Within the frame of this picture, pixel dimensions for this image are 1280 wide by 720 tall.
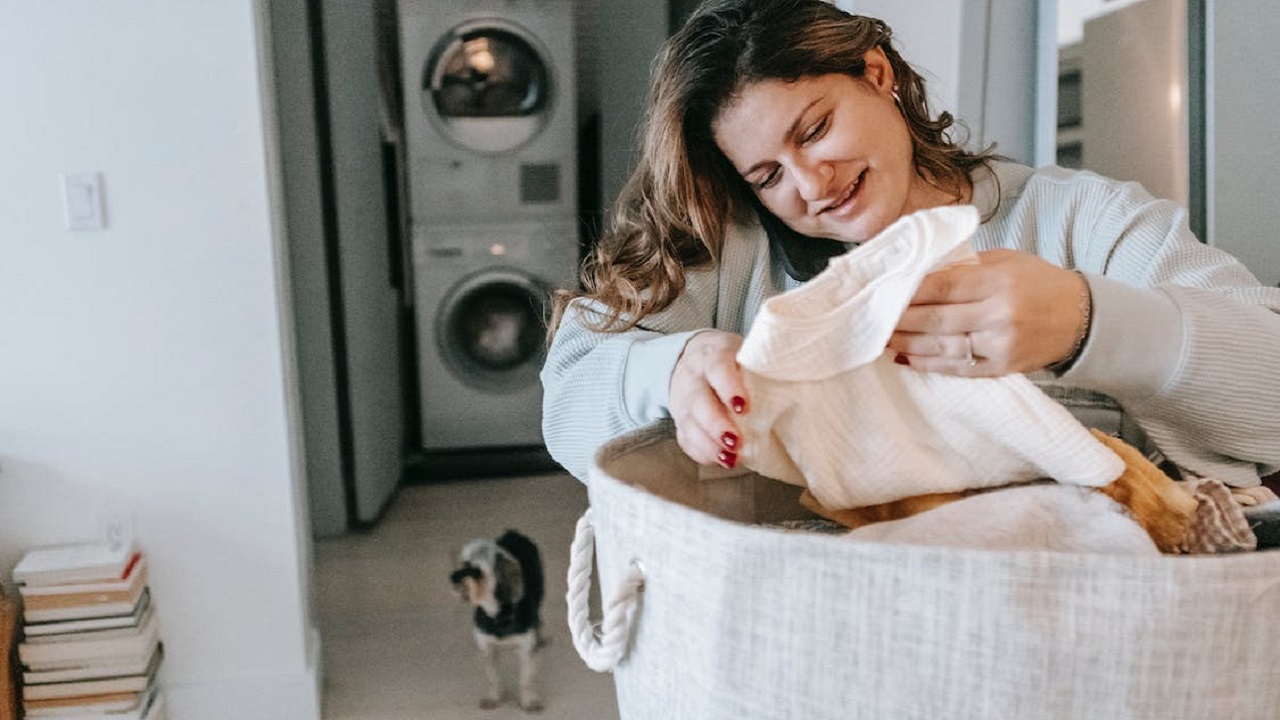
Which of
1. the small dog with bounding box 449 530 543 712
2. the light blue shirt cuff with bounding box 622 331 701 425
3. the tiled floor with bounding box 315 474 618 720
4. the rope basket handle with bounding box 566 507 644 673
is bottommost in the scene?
the tiled floor with bounding box 315 474 618 720

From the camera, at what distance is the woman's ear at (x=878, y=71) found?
2.70 feet

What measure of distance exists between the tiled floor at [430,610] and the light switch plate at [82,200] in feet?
3.46

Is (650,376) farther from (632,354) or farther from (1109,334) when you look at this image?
(1109,334)

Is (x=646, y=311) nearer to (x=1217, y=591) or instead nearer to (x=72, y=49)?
(x=1217, y=591)

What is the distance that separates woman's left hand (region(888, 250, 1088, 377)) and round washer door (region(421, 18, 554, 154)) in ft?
10.2

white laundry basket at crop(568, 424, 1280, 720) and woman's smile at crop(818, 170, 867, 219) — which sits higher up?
woman's smile at crop(818, 170, 867, 219)

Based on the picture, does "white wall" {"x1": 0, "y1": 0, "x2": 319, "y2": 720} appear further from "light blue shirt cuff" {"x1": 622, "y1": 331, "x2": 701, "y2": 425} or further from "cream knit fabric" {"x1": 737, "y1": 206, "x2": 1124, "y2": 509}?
"cream knit fabric" {"x1": 737, "y1": 206, "x2": 1124, "y2": 509}

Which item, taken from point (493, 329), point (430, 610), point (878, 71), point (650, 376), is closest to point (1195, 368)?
point (650, 376)

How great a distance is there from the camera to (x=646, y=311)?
78cm

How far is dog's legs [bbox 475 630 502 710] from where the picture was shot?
7.06 ft

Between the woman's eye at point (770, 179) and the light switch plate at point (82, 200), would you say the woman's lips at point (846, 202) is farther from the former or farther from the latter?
the light switch plate at point (82, 200)

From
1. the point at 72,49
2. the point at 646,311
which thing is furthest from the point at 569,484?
the point at 646,311

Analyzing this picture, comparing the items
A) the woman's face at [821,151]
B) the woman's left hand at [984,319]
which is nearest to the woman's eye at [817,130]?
the woman's face at [821,151]

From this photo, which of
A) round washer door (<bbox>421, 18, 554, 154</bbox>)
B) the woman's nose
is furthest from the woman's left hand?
round washer door (<bbox>421, 18, 554, 154</bbox>)
